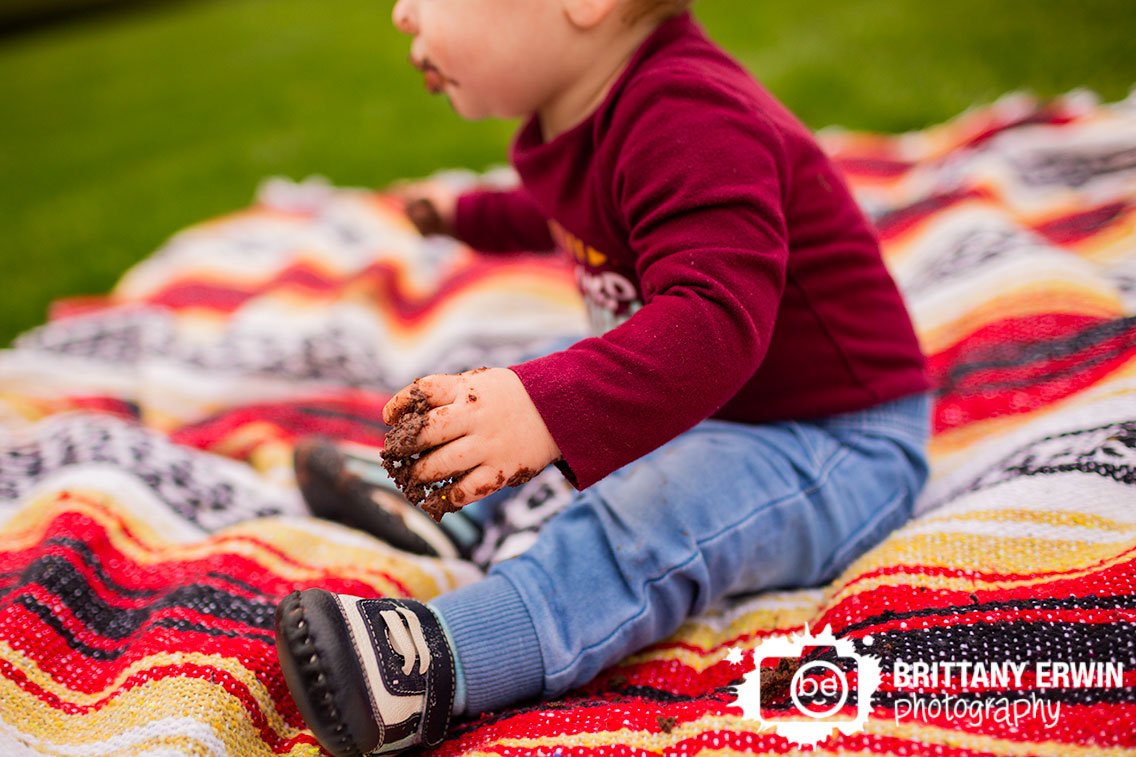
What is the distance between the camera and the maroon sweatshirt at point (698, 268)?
2.50 feet

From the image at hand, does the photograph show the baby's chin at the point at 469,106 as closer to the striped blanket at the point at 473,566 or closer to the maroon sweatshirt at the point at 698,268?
the maroon sweatshirt at the point at 698,268

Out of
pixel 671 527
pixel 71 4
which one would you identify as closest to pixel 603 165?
pixel 671 527

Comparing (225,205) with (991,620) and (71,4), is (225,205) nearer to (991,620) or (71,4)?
(991,620)

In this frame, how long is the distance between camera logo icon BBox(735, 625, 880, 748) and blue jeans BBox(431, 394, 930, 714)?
4.1 inches

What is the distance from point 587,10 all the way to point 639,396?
42 cm

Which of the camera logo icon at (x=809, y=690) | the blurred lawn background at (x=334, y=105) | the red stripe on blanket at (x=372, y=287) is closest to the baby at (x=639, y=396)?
the camera logo icon at (x=809, y=690)

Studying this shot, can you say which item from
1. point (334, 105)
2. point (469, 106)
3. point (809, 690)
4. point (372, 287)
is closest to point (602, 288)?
point (469, 106)

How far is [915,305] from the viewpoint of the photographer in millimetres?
1503

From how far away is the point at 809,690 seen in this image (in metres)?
0.81

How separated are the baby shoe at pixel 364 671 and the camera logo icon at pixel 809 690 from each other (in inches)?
10.7

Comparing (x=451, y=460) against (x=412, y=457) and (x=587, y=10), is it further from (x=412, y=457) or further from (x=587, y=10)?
(x=587, y=10)

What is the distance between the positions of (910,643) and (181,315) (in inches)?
55.5

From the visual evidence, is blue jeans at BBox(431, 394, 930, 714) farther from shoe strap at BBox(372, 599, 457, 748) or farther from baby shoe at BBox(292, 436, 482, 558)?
baby shoe at BBox(292, 436, 482, 558)

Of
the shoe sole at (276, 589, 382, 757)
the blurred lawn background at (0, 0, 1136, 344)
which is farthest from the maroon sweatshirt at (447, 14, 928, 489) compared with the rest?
the blurred lawn background at (0, 0, 1136, 344)
